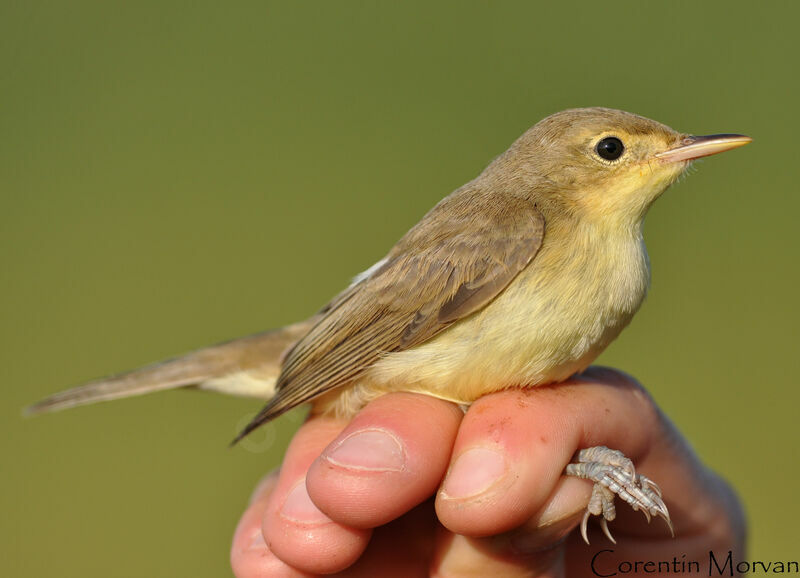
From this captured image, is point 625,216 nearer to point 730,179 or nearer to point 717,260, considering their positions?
point 717,260

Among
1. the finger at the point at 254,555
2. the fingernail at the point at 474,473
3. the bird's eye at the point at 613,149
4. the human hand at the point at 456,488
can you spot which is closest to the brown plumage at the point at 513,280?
the bird's eye at the point at 613,149

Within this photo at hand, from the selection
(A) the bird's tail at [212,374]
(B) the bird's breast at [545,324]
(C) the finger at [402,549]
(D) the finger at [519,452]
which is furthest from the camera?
(A) the bird's tail at [212,374]

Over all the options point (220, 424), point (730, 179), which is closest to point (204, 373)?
point (220, 424)

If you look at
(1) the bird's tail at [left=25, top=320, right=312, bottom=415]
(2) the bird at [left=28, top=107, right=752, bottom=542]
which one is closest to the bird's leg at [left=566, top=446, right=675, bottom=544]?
(2) the bird at [left=28, top=107, right=752, bottom=542]

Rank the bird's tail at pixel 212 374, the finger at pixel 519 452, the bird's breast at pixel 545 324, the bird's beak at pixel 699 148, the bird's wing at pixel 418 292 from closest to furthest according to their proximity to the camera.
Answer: the finger at pixel 519 452
the bird's breast at pixel 545 324
the bird's wing at pixel 418 292
the bird's beak at pixel 699 148
the bird's tail at pixel 212 374

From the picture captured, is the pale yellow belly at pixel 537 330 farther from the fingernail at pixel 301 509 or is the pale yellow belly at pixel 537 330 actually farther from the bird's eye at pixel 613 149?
the fingernail at pixel 301 509

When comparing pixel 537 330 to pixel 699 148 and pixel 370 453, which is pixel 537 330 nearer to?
pixel 370 453
